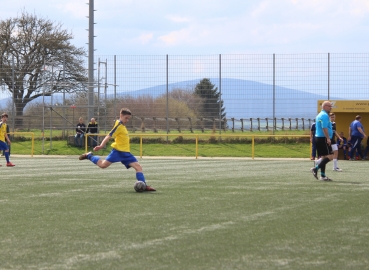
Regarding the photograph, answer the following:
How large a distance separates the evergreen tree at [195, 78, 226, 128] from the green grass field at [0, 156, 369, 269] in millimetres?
20775

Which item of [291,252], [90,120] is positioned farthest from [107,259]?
[90,120]

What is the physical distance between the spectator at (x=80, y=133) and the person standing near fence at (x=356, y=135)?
1270 centimetres

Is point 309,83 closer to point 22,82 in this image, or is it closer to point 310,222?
point 22,82

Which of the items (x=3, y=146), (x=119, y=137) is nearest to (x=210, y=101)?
(x=3, y=146)

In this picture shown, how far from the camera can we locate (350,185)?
13.9m

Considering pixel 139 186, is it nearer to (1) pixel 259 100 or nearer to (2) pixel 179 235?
(2) pixel 179 235

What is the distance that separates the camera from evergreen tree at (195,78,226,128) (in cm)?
3469

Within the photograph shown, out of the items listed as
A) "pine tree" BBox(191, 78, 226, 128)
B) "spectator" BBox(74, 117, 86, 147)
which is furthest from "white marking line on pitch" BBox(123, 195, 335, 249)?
"pine tree" BBox(191, 78, 226, 128)

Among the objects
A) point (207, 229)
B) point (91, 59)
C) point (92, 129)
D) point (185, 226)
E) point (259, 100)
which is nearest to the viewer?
point (207, 229)

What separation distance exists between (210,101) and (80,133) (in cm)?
658

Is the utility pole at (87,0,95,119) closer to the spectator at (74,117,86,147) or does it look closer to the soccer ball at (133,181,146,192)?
the spectator at (74,117,86,147)

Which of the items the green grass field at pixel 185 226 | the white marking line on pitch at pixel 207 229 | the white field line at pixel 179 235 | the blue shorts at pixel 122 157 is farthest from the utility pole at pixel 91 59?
the white field line at pixel 179 235

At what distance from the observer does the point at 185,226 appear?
26.4 feet

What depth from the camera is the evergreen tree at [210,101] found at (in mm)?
34688
